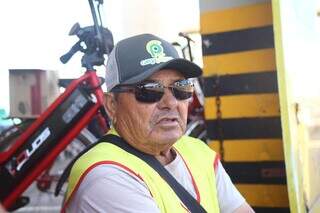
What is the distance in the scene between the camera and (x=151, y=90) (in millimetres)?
1642

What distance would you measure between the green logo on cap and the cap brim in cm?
2

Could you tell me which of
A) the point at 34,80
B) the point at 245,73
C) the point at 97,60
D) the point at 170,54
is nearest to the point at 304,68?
the point at 245,73

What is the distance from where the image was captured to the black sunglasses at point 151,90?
164 centimetres

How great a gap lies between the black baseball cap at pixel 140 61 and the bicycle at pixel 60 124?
7.80 ft

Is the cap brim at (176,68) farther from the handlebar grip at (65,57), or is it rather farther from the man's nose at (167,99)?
the handlebar grip at (65,57)

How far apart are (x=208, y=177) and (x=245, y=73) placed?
5.52 ft

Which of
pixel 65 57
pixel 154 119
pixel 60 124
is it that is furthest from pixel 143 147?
pixel 65 57

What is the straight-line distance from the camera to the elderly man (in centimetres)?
150

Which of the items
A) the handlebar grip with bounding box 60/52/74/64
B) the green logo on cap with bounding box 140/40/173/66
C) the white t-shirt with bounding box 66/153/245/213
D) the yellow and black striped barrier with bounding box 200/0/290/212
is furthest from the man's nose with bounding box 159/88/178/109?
the handlebar grip with bounding box 60/52/74/64

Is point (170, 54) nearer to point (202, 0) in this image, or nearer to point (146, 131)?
point (146, 131)

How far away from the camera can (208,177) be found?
5.91 ft

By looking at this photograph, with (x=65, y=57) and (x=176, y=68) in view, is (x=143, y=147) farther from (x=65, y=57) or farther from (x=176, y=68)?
(x=65, y=57)

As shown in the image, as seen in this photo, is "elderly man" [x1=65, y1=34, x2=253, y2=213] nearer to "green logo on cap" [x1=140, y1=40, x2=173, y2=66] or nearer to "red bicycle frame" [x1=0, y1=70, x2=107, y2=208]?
"green logo on cap" [x1=140, y1=40, x2=173, y2=66]

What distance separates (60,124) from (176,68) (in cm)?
259
